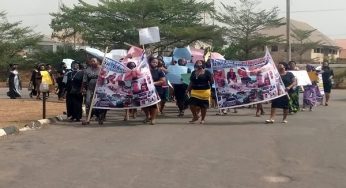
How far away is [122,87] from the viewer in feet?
47.4

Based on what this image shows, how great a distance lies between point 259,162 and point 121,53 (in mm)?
12597

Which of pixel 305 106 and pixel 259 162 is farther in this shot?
pixel 305 106

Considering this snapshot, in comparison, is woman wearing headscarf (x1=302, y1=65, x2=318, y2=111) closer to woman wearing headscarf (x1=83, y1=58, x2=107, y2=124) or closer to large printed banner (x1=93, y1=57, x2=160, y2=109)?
large printed banner (x1=93, y1=57, x2=160, y2=109)

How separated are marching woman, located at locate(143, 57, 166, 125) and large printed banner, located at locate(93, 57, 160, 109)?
300 millimetres

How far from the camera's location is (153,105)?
14383 mm

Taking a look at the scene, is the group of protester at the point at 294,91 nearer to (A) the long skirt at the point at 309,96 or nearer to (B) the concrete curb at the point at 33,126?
(A) the long skirt at the point at 309,96

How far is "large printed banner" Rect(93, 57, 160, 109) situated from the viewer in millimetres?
14344

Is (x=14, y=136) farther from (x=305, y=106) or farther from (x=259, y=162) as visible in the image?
(x=305, y=106)

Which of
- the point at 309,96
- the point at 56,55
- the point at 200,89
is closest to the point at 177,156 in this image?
the point at 200,89

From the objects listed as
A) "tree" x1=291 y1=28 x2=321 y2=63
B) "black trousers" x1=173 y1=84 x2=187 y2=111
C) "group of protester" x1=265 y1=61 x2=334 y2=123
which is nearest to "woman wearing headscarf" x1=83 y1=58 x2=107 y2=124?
"black trousers" x1=173 y1=84 x2=187 y2=111

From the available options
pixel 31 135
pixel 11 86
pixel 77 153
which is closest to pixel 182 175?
pixel 77 153

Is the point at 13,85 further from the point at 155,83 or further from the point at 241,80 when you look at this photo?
the point at 241,80

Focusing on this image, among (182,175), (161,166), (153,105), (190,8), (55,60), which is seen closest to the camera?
(182,175)

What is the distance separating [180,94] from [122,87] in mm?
3030
